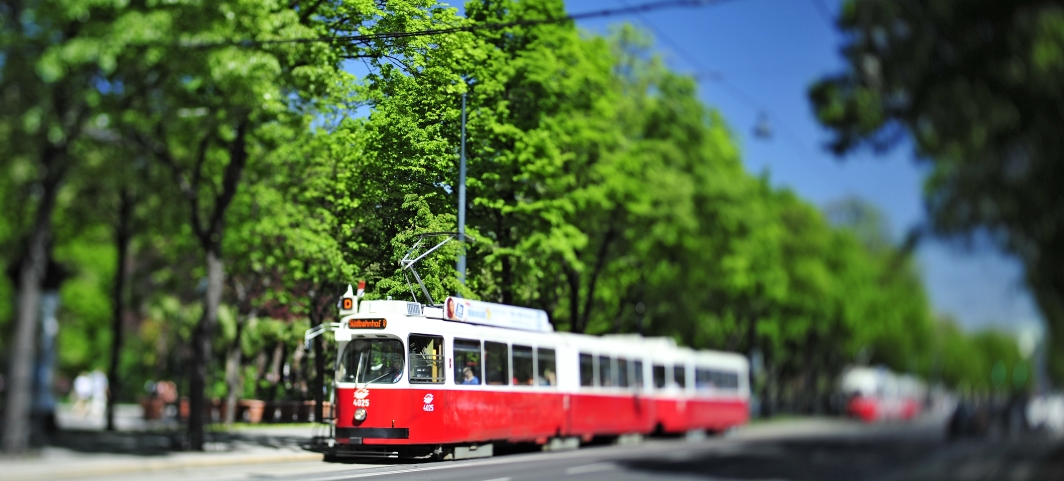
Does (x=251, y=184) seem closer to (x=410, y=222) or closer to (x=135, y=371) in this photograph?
(x=410, y=222)

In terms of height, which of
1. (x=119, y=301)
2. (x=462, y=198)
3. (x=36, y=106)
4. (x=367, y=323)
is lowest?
(x=367, y=323)

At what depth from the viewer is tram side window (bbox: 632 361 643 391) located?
30875mm

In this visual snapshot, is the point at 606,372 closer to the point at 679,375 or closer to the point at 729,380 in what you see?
the point at 679,375

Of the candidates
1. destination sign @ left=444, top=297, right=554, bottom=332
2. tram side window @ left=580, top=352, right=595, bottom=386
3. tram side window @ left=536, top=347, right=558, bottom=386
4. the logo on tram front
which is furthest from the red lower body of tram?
destination sign @ left=444, top=297, right=554, bottom=332

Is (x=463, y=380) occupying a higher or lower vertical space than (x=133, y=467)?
higher

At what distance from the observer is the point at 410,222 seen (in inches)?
469

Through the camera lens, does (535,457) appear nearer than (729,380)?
Yes

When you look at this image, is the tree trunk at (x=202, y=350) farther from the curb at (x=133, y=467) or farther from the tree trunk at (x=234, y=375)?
the tree trunk at (x=234, y=375)

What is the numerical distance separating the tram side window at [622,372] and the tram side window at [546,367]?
23.1 feet

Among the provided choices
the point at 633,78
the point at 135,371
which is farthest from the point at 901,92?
the point at 135,371

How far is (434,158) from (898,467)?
2327cm

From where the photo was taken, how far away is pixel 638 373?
3122 centimetres

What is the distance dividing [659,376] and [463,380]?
18932mm

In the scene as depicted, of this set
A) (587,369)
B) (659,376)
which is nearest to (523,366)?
(587,369)
